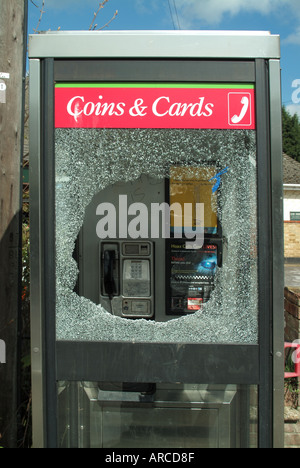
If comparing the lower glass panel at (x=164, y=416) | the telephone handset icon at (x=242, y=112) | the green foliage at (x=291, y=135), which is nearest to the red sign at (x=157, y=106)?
the telephone handset icon at (x=242, y=112)

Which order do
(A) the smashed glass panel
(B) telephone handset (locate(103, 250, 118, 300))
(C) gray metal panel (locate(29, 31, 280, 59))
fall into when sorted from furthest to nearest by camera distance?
1. (B) telephone handset (locate(103, 250, 118, 300))
2. (A) the smashed glass panel
3. (C) gray metal panel (locate(29, 31, 280, 59))

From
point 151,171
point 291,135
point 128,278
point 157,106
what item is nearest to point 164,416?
point 128,278

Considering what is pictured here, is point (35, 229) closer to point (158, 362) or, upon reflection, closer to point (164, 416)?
point (158, 362)

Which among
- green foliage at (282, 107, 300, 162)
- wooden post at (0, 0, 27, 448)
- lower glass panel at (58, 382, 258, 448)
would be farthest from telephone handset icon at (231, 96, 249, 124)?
green foliage at (282, 107, 300, 162)

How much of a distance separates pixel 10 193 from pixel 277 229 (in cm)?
148

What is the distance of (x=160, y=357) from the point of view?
A: 5.78 ft

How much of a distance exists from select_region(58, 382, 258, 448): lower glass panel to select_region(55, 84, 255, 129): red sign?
1400 mm

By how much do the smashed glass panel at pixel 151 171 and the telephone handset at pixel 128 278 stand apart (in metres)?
0.32

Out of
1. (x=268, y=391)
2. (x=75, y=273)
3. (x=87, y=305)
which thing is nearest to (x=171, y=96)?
(x=75, y=273)

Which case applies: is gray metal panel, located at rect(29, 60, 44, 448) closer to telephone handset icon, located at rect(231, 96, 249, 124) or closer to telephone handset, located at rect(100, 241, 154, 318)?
telephone handset, located at rect(100, 241, 154, 318)

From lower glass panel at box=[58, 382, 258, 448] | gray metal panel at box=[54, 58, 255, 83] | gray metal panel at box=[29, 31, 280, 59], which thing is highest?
gray metal panel at box=[29, 31, 280, 59]

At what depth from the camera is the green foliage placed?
3850cm

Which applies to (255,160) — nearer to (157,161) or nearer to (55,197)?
(157,161)

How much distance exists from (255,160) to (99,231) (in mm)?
900
